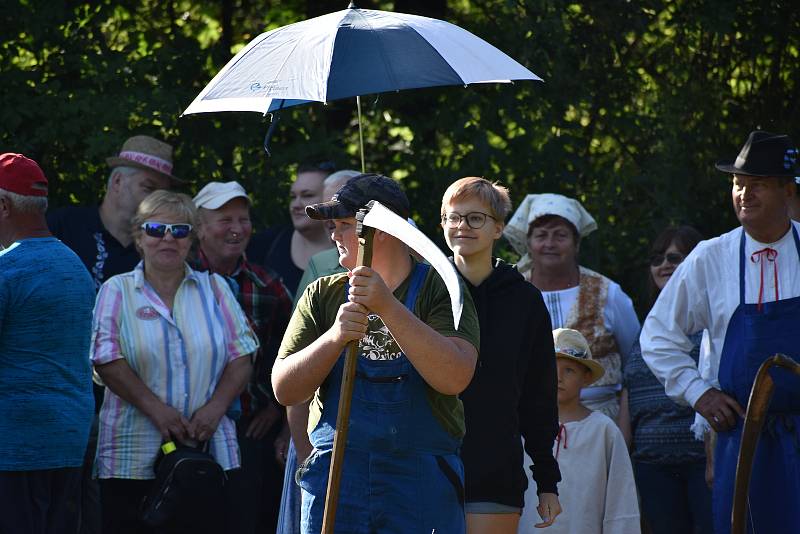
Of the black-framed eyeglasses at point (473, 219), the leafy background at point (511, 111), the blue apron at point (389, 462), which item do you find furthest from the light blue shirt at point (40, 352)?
the leafy background at point (511, 111)

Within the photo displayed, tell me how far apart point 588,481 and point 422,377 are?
6.98 ft

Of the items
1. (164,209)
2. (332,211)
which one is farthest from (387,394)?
(164,209)

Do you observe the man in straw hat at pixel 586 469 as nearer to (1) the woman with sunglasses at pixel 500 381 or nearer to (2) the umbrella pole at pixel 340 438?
(1) the woman with sunglasses at pixel 500 381

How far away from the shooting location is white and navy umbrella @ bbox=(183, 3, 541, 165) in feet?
13.3

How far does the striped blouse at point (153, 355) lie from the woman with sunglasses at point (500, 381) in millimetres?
1463

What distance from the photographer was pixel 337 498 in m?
3.37

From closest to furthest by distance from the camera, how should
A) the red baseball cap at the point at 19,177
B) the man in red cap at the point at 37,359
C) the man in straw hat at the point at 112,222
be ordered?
the man in red cap at the point at 37,359
the red baseball cap at the point at 19,177
the man in straw hat at the point at 112,222

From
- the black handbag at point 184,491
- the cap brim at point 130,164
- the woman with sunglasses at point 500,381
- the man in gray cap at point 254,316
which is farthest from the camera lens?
the cap brim at point 130,164

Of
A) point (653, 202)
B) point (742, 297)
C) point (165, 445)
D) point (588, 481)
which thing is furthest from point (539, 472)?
point (653, 202)

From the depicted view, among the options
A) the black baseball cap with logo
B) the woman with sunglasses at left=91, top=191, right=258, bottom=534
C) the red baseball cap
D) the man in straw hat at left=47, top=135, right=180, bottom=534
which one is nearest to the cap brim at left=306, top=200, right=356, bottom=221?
the black baseball cap with logo

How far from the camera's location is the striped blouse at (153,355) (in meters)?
5.40

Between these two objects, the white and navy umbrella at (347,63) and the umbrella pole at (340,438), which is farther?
the white and navy umbrella at (347,63)

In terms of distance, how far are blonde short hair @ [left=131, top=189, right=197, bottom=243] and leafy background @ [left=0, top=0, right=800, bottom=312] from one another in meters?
1.85

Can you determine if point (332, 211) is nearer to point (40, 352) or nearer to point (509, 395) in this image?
point (509, 395)
